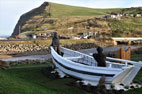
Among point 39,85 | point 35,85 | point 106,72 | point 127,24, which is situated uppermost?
point 106,72

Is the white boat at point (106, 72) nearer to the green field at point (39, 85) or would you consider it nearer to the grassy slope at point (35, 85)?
the green field at point (39, 85)

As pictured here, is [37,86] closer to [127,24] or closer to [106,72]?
[106,72]

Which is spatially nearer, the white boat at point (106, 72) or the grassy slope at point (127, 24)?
the white boat at point (106, 72)

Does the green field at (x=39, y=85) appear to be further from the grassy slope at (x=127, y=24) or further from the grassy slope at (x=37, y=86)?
the grassy slope at (x=127, y=24)

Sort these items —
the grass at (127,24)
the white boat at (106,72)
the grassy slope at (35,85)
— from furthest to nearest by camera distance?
the grass at (127,24)
the white boat at (106,72)
the grassy slope at (35,85)

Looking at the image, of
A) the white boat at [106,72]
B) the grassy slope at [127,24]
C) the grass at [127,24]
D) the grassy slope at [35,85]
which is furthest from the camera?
the grassy slope at [127,24]

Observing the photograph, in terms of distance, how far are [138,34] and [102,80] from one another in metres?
99.7

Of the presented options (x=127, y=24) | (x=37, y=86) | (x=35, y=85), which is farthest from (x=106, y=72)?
(x=127, y=24)

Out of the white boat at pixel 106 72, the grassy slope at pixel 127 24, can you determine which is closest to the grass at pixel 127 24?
the grassy slope at pixel 127 24

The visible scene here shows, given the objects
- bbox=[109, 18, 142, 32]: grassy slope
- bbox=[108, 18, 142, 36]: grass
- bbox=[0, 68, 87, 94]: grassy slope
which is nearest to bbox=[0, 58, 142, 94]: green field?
bbox=[0, 68, 87, 94]: grassy slope

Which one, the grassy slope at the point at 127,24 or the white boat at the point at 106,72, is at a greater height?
the white boat at the point at 106,72

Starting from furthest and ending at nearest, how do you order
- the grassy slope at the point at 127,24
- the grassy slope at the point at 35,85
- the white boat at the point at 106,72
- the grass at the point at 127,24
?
1. the grassy slope at the point at 127,24
2. the grass at the point at 127,24
3. the white boat at the point at 106,72
4. the grassy slope at the point at 35,85

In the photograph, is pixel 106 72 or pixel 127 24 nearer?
pixel 106 72

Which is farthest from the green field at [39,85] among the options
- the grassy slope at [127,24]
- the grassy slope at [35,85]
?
the grassy slope at [127,24]
